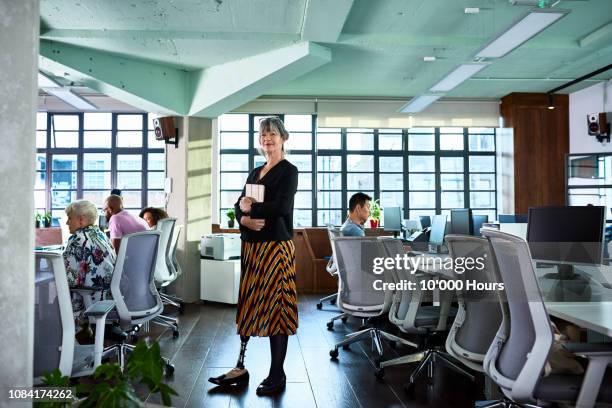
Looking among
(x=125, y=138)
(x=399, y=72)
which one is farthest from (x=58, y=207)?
(x=399, y=72)

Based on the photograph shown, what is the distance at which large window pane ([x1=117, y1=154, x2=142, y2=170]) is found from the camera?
34.1 feet

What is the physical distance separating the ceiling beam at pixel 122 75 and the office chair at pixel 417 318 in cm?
402

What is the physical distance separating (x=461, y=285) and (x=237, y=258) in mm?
4272

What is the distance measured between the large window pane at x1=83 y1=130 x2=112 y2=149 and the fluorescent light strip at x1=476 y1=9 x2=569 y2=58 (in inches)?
303

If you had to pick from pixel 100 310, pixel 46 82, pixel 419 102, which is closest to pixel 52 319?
pixel 100 310

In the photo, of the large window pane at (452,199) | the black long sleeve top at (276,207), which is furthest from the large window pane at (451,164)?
the black long sleeve top at (276,207)

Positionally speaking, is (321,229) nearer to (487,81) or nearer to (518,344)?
(487,81)

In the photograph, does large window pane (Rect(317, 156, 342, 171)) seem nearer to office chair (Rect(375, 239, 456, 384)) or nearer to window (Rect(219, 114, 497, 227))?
window (Rect(219, 114, 497, 227))

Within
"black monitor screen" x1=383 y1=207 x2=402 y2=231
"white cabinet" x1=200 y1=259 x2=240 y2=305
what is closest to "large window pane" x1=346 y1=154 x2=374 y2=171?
"black monitor screen" x1=383 y1=207 x2=402 y2=231

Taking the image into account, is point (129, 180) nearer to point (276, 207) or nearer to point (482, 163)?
point (482, 163)

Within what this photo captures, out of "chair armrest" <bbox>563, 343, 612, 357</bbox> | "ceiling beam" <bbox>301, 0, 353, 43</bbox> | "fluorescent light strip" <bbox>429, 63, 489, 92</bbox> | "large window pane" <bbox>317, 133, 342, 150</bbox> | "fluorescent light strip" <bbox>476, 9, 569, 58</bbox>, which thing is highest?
"ceiling beam" <bbox>301, 0, 353, 43</bbox>

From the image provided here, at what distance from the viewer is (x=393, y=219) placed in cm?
736

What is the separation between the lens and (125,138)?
1041 cm

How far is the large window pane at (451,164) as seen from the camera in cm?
998
